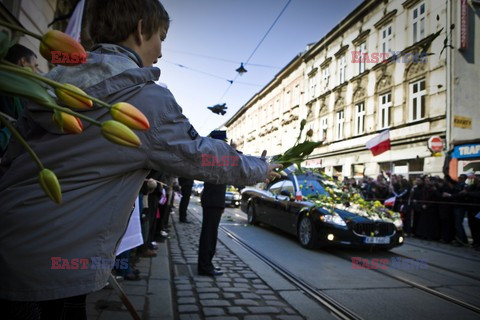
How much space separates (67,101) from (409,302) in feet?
15.1

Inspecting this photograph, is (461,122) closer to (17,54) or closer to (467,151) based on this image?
(467,151)

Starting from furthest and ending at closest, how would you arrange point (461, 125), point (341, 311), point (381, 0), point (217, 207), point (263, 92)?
point (263, 92)
point (381, 0)
point (461, 125)
point (217, 207)
point (341, 311)

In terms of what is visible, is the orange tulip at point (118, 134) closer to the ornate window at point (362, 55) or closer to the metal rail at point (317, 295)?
the metal rail at point (317, 295)

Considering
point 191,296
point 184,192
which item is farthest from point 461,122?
point 191,296

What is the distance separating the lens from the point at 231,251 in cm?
686

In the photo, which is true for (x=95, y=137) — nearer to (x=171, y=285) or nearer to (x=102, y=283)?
(x=102, y=283)

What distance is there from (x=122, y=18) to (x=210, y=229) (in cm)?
410

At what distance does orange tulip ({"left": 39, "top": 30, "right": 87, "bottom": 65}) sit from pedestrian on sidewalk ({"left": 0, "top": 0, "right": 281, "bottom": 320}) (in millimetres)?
436

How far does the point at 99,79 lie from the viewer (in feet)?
3.60

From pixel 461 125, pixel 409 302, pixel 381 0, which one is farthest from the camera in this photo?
pixel 381 0

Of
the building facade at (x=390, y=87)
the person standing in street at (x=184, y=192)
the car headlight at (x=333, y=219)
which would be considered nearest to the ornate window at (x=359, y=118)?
the building facade at (x=390, y=87)

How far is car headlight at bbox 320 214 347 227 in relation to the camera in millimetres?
7129

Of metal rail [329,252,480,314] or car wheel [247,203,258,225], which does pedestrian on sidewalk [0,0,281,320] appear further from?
car wheel [247,203,258,225]

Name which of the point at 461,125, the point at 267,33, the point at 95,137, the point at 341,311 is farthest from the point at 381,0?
the point at 95,137
